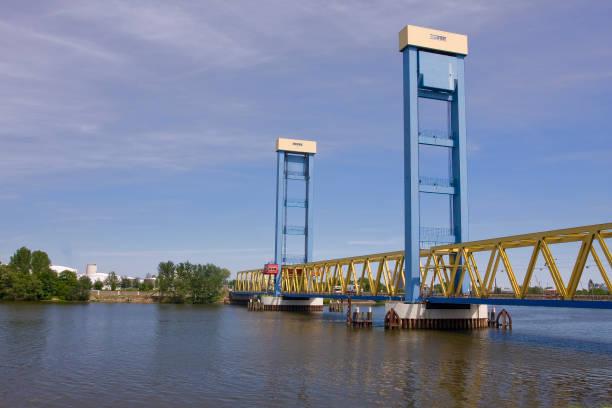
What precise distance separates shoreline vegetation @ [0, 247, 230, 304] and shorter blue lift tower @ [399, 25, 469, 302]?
93.1 m

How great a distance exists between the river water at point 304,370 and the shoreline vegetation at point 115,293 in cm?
8665

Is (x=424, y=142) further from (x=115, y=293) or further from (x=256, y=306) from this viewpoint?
(x=115, y=293)

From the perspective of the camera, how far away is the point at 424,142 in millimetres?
57031

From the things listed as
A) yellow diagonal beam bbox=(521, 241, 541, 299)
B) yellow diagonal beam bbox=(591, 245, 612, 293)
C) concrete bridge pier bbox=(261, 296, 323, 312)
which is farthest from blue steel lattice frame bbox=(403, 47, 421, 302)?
concrete bridge pier bbox=(261, 296, 323, 312)

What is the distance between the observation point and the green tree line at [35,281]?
12088 centimetres

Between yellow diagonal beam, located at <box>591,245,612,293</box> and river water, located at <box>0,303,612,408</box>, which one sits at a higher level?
yellow diagonal beam, located at <box>591,245,612,293</box>

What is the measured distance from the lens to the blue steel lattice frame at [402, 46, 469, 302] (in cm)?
5475

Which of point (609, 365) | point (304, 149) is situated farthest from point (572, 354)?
point (304, 149)

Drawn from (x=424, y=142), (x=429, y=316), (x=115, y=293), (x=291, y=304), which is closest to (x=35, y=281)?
(x=115, y=293)

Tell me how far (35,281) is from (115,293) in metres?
21.5

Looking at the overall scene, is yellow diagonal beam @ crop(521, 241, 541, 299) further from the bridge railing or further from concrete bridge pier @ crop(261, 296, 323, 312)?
concrete bridge pier @ crop(261, 296, 323, 312)

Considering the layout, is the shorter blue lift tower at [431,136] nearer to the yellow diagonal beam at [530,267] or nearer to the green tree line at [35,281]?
the yellow diagonal beam at [530,267]

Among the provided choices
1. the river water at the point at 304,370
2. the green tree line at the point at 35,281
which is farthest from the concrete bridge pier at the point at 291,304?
the green tree line at the point at 35,281

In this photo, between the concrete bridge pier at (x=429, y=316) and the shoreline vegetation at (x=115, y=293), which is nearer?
the concrete bridge pier at (x=429, y=316)
